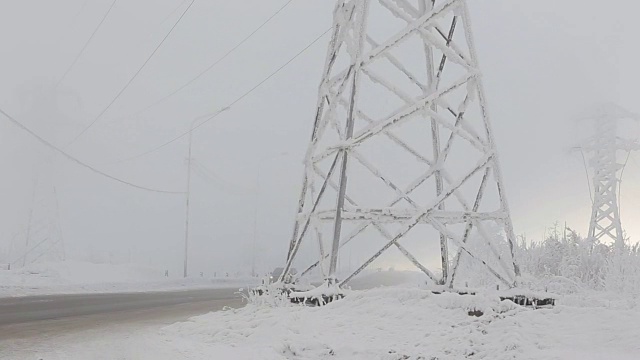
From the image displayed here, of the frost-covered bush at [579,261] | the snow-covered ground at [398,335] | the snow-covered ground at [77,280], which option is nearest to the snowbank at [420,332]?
the snow-covered ground at [398,335]

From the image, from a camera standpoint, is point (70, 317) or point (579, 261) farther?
point (579, 261)

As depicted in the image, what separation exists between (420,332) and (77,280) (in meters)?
26.3

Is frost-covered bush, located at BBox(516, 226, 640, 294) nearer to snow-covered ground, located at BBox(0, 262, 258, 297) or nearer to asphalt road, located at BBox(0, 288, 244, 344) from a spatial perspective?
asphalt road, located at BBox(0, 288, 244, 344)

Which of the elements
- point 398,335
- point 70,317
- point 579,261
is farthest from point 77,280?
point 398,335

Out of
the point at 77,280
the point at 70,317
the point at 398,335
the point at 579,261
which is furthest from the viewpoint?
the point at 77,280

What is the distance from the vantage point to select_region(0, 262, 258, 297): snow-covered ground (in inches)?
939

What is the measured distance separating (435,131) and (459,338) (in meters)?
4.94

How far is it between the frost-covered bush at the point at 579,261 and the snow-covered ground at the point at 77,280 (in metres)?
17.8

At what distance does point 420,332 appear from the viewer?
6.47 m

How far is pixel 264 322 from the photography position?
769 cm

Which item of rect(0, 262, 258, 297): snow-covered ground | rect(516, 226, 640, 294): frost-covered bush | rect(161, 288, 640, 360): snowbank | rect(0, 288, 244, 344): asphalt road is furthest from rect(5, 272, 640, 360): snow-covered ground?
rect(0, 262, 258, 297): snow-covered ground

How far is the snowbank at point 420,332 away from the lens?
582 centimetres

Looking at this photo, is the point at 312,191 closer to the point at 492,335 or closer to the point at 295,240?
the point at 295,240

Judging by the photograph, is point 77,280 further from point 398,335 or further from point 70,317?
point 398,335
